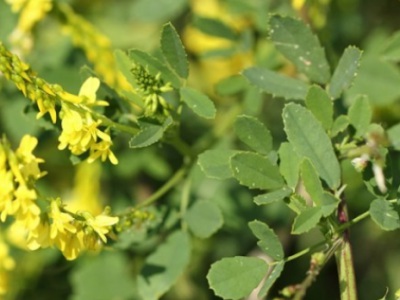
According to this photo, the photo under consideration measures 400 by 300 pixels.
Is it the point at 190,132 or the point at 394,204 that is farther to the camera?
the point at 190,132

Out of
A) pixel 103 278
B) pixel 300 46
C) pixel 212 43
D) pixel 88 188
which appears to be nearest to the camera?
pixel 300 46

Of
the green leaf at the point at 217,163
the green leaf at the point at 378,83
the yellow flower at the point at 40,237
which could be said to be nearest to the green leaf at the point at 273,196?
the green leaf at the point at 217,163

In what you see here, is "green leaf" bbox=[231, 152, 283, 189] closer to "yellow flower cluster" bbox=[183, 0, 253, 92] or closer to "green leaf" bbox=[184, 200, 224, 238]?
"green leaf" bbox=[184, 200, 224, 238]

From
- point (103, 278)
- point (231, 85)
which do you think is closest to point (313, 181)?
point (231, 85)

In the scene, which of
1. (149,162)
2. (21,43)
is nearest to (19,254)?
(149,162)

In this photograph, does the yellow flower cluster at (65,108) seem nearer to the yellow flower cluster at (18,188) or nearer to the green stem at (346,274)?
the yellow flower cluster at (18,188)

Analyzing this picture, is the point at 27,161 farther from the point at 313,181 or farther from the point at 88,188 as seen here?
the point at 88,188

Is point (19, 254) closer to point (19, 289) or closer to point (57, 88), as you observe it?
point (19, 289)
